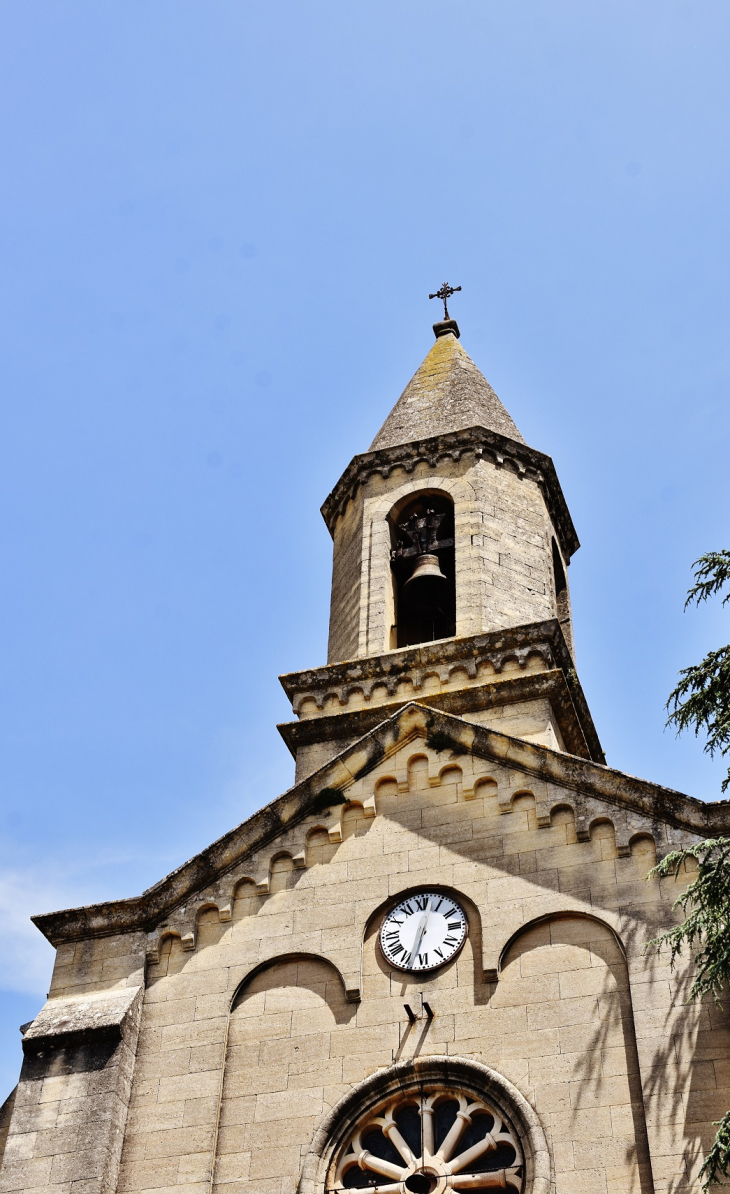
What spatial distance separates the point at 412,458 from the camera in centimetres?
2125

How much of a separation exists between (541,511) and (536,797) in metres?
7.31

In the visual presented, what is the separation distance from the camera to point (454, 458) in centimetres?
2097

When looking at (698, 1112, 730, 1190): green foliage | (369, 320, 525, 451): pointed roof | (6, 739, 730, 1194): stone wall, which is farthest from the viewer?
(369, 320, 525, 451): pointed roof

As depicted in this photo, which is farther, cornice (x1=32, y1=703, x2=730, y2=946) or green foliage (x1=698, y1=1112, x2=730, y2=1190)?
cornice (x1=32, y1=703, x2=730, y2=946)

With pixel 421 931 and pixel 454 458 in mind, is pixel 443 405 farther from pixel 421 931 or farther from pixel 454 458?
pixel 421 931

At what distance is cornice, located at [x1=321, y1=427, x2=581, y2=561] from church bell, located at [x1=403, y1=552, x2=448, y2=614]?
1.64 m

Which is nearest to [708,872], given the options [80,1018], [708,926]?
[708,926]

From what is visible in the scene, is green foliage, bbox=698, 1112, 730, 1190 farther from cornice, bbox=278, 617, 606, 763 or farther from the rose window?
cornice, bbox=278, 617, 606, 763

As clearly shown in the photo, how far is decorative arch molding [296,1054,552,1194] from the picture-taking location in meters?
12.5

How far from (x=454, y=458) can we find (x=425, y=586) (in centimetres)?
209

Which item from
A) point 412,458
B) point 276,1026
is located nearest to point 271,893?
point 276,1026

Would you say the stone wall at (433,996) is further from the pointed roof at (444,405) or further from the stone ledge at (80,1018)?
the pointed roof at (444,405)

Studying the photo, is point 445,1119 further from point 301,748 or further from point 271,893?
point 301,748

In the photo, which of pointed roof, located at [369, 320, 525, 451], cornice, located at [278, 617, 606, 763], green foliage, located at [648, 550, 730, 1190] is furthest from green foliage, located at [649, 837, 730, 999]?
pointed roof, located at [369, 320, 525, 451]
